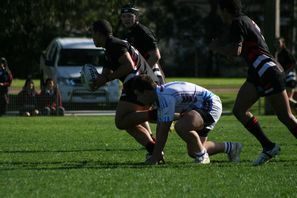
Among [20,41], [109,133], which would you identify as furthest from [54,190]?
[20,41]

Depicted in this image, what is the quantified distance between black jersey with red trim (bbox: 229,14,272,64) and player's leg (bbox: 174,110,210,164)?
0.91 metres

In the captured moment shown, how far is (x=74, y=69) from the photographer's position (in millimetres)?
28203

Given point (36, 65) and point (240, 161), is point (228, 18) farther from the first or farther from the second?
point (36, 65)

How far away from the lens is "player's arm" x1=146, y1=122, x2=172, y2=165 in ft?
31.8

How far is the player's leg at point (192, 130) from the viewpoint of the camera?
9.86 m

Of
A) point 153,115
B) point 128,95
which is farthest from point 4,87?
point 153,115

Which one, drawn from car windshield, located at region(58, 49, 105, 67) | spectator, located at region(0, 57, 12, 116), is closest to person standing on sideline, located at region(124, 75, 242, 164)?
spectator, located at region(0, 57, 12, 116)

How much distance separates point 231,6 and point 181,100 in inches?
46.4

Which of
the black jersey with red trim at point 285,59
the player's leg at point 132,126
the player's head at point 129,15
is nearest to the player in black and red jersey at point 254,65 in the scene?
the player's leg at point 132,126

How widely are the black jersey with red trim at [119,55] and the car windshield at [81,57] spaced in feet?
59.2

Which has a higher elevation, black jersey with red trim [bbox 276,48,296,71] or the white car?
black jersey with red trim [bbox 276,48,296,71]

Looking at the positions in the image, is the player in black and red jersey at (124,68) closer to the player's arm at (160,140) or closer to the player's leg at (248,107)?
the player's arm at (160,140)

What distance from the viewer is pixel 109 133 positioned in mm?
15984

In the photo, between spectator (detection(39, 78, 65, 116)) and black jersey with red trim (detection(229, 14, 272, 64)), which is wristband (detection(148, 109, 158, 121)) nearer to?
black jersey with red trim (detection(229, 14, 272, 64))
